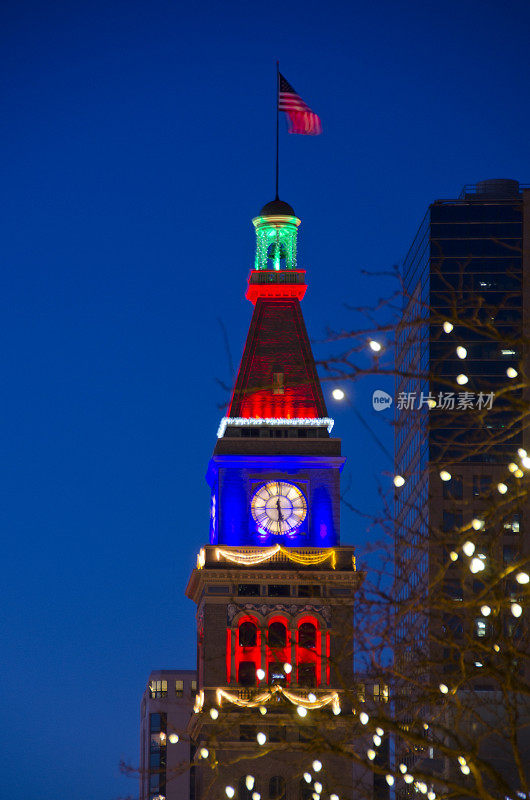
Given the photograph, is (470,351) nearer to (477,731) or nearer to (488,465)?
(488,465)

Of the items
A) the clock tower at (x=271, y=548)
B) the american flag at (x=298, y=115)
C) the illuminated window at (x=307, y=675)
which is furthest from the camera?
the illuminated window at (x=307, y=675)

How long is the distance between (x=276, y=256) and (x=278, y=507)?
1494 cm

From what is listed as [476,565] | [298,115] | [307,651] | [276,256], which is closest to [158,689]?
[276,256]

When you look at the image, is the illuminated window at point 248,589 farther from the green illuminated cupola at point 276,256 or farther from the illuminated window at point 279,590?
the green illuminated cupola at point 276,256

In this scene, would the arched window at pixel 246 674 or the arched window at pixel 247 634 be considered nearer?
the arched window at pixel 246 674

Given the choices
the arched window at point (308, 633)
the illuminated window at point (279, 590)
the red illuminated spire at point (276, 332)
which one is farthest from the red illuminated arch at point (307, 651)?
the red illuminated spire at point (276, 332)

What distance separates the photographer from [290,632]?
270ft

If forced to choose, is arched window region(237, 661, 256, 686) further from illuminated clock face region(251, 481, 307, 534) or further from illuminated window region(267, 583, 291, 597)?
illuminated clock face region(251, 481, 307, 534)

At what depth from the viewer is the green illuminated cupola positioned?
3514 inches

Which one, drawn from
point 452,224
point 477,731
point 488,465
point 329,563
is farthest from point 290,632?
point 452,224

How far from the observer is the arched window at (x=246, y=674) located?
272ft

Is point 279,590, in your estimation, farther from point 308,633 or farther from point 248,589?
point 308,633

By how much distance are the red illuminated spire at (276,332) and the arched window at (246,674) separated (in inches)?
533

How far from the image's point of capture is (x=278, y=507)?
85.5 m
